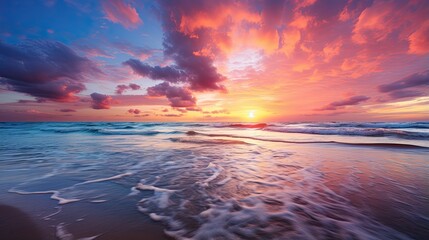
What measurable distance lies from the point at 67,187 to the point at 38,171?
201 cm

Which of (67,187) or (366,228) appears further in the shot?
(67,187)

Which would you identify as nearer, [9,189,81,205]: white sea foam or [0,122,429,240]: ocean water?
[0,122,429,240]: ocean water

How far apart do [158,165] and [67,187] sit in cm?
220

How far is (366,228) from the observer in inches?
86.1

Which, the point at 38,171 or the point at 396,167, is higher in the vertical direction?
the point at 396,167

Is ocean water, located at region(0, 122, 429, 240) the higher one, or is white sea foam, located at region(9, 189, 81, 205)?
ocean water, located at region(0, 122, 429, 240)

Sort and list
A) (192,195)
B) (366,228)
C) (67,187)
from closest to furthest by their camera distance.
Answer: (366,228) < (192,195) < (67,187)

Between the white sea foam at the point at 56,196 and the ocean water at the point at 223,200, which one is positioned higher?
the ocean water at the point at 223,200

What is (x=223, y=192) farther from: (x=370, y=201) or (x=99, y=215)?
(x=370, y=201)

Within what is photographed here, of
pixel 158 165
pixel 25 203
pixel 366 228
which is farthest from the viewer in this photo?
pixel 158 165

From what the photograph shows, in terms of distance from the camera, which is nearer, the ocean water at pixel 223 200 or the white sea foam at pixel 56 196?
the ocean water at pixel 223 200

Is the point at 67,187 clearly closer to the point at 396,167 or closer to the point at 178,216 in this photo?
the point at 178,216

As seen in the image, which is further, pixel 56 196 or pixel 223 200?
pixel 56 196

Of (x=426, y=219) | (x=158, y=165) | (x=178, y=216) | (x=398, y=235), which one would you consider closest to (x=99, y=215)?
(x=178, y=216)
